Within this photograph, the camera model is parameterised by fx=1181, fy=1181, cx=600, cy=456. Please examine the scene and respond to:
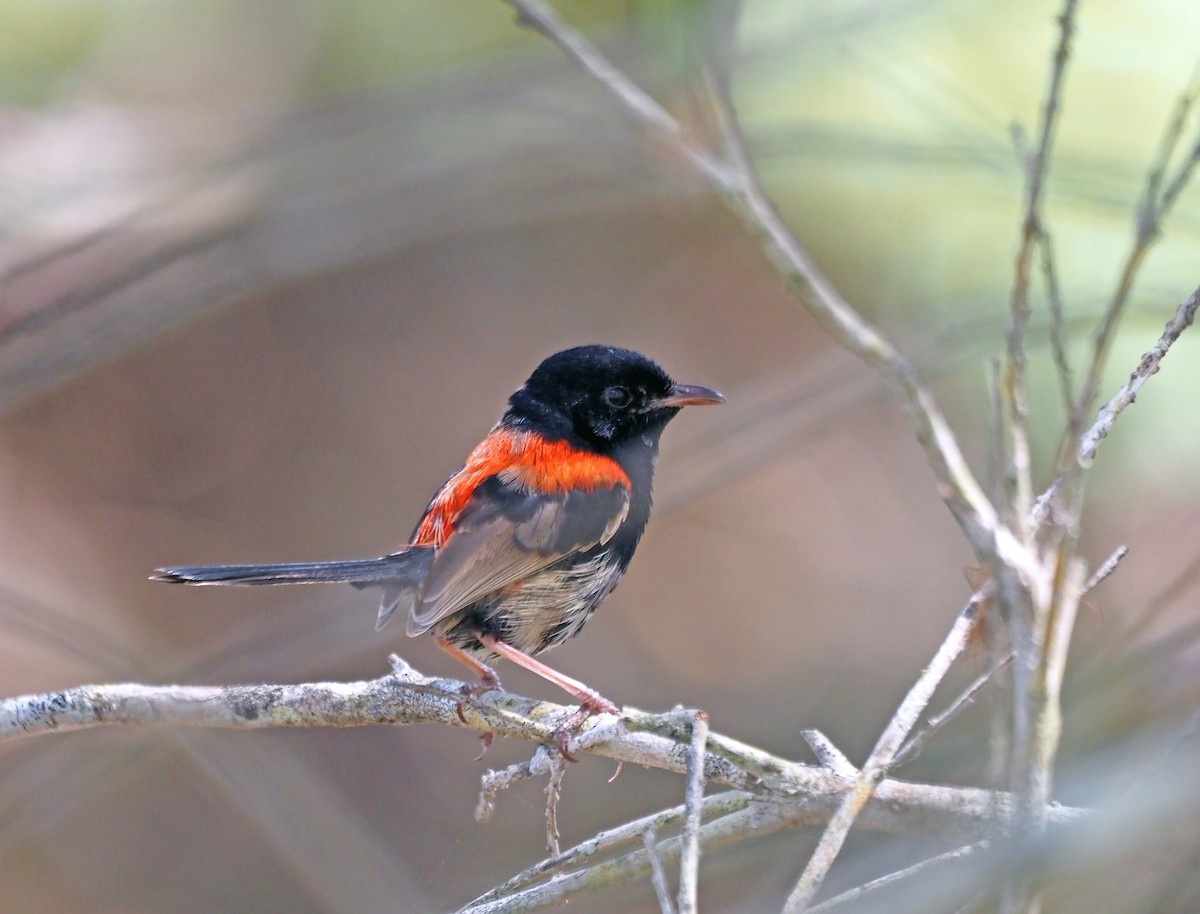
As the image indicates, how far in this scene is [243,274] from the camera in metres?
4.66

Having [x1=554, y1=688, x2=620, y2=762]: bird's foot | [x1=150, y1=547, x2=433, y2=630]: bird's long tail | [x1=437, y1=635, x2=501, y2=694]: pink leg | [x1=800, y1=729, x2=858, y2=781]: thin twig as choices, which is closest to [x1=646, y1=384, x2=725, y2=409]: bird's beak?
[x1=150, y1=547, x2=433, y2=630]: bird's long tail

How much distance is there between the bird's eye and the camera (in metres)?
3.92

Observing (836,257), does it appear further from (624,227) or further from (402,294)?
(402,294)

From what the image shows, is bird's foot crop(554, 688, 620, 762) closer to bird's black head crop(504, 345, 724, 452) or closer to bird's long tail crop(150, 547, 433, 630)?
bird's long tail crop(150, 547, 433, 630)

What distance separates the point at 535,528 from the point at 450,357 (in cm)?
410

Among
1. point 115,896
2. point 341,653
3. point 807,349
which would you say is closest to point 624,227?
point 807,349

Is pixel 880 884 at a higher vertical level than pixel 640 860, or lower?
higher

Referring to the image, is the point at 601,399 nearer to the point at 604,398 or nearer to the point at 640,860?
the point at 604,398

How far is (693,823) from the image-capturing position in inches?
73.1

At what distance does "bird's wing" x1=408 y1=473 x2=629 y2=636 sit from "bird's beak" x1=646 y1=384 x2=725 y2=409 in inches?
13.8

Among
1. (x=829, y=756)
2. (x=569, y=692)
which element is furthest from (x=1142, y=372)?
(x=569, y=692)

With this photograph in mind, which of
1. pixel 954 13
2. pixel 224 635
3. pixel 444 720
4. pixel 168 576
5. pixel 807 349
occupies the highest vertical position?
pixel 954 13

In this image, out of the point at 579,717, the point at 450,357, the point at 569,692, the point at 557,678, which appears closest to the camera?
the point at 579,717

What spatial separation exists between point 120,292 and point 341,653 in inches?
90.3
